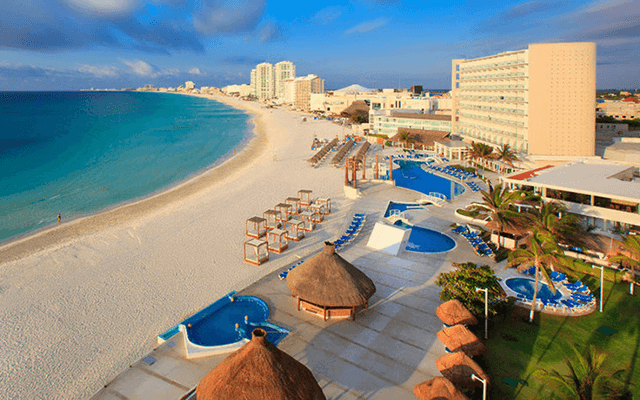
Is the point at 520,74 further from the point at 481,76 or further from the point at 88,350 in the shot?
the point at 88,350

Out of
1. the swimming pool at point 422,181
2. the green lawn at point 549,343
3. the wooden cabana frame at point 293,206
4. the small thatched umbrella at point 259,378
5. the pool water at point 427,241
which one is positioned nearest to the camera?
the small thatched umbrella at point 259,378

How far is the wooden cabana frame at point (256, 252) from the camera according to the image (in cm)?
1984

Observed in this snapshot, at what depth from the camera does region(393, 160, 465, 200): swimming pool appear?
33.1 metres

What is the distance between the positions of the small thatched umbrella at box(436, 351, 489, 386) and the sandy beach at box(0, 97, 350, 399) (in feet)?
33.1

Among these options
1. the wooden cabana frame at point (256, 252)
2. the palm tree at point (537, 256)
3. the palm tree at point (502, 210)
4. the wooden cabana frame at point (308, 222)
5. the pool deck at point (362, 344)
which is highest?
the palm tree at point (502, 210)

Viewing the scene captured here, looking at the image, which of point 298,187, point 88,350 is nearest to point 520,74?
point 298,187

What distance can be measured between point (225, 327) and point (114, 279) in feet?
28.0

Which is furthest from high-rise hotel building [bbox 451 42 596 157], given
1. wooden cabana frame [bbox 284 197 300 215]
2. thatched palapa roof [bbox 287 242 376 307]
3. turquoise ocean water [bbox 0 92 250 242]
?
turquoise ocean water [bbox 0 92 250 242]

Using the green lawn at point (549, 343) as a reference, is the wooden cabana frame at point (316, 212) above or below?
above

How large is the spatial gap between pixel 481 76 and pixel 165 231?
125ft

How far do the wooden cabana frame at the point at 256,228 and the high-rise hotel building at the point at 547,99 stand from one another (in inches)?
1030

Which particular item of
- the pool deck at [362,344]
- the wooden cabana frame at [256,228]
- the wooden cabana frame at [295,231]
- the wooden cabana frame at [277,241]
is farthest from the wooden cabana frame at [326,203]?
the pool deck at [362,344]

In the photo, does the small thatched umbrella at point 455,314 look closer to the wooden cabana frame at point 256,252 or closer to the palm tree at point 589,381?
the palm tree at point 589,381

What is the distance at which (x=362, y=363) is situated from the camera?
37.7ft
